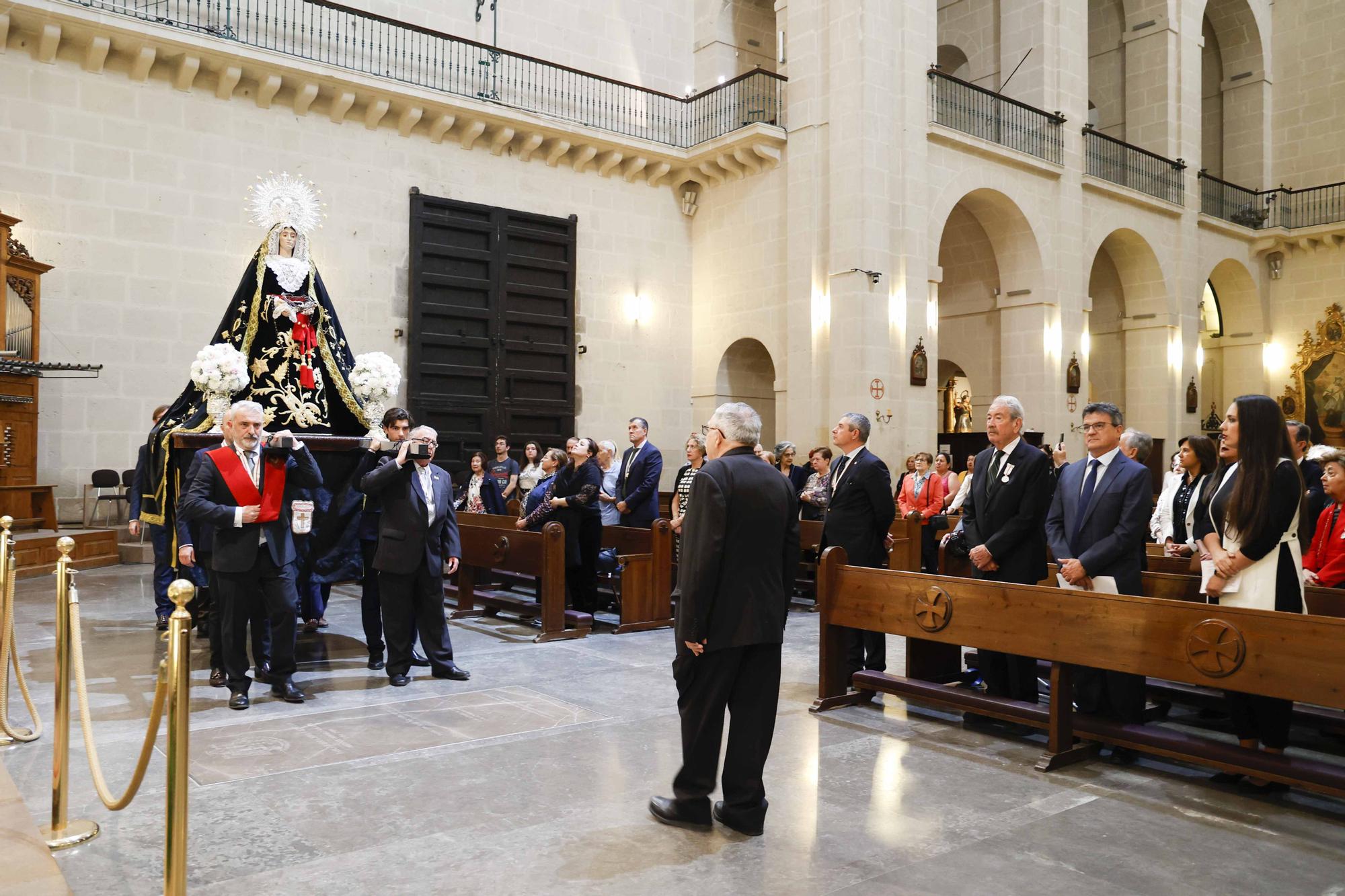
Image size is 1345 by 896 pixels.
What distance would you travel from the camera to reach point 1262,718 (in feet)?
14.0

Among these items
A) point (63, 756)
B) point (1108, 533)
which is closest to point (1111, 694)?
point (1108, 533)

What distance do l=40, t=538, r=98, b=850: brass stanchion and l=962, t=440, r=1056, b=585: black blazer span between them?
13.4 feet

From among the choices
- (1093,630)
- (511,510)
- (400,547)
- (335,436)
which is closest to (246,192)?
(511,510)

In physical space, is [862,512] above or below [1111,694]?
Result: above

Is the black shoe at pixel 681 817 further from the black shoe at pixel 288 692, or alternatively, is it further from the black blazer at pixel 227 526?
the black blazer at pixel 227 526

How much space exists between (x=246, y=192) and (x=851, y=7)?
8.60 meters

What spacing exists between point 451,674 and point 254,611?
3.94 ft

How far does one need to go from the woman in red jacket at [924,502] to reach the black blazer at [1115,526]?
3953 mm

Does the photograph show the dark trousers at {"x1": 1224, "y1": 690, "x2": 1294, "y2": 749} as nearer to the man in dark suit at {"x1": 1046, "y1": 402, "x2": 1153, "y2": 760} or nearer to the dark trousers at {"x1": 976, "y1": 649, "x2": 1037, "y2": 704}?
the man in dark suit at {"x1": 1046, "y1": 402, "x2": 1153, "y2": 760}

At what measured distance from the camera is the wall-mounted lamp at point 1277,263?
20734 mm

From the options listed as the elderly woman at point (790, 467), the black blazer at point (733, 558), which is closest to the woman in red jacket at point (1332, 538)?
the black blazer at point (733, 558)

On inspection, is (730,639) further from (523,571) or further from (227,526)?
(523,571)

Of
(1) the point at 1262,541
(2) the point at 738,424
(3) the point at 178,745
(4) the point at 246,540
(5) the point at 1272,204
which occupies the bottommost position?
(3) the point at 178,745

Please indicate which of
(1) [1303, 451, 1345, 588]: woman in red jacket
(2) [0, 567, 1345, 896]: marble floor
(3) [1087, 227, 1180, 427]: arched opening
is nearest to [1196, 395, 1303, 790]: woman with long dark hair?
(2) [0, 567, 1345, 896]: marble floor
